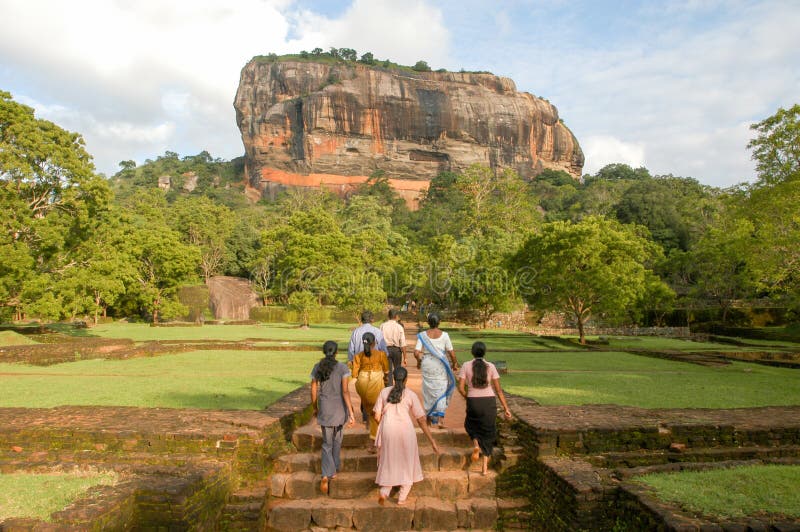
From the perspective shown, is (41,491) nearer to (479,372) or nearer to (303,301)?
(479,372)

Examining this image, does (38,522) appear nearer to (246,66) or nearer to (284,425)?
(284,425)

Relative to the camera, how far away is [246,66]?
90562 millimetres

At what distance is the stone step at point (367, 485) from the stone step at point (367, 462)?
107mm

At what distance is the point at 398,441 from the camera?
486 centimetres

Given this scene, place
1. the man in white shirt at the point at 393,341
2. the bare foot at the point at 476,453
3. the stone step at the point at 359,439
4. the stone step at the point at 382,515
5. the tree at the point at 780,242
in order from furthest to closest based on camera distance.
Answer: the tree at the point at 780,242 → the man in white shirt at the point at 393,341 → the stone step at the point at 359,439 → the bare foot at the point at 476,453 → the stone step at the point at 382,515

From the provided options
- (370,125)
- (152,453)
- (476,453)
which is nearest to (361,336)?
(476,453)

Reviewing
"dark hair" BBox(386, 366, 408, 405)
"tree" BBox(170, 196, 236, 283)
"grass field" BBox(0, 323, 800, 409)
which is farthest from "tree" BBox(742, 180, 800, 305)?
"tree" BBox(170, 196, 236, 283)

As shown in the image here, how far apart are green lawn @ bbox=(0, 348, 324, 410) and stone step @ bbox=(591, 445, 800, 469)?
4492mm

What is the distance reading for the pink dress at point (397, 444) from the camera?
15.9 ft

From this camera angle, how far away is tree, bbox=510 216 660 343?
19641 millimetres

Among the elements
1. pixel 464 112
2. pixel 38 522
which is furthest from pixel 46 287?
pixel 464 112

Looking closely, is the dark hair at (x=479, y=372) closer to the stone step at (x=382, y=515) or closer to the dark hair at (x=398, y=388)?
the dark hair at (x=398, y=388)

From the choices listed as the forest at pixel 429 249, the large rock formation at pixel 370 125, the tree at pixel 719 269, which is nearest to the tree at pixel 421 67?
the large rock formation at pixel 370 125

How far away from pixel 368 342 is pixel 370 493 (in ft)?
5.08
